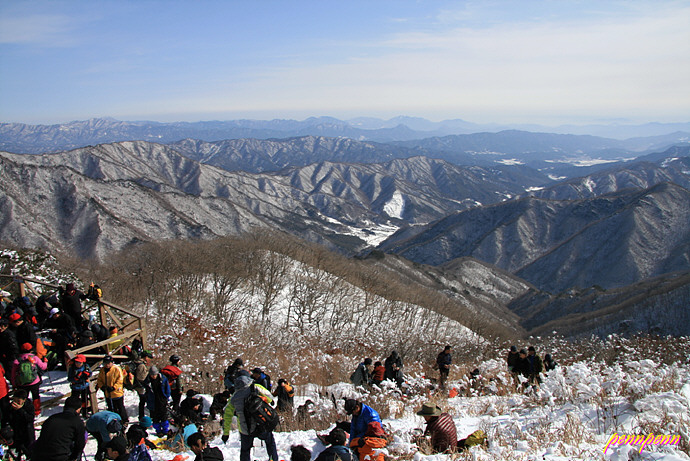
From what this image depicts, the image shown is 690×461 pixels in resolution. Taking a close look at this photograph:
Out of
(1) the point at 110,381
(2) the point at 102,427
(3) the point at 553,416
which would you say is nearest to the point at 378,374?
(3) the point at 553,416

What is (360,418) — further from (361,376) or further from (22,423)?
(22,423)

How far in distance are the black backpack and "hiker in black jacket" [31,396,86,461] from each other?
2322 millimetres

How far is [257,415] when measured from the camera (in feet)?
19.7

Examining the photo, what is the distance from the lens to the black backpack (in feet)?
19.7

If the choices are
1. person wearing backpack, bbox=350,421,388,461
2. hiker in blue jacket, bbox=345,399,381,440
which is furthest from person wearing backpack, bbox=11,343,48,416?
person wearing backpack, bbox=350,421,388,461

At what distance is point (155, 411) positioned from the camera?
8.19 metres

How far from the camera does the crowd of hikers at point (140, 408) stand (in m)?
5.63

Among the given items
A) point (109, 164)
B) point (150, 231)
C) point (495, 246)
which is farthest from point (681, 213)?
point (109, 164)

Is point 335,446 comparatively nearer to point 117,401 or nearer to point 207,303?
point 117,401

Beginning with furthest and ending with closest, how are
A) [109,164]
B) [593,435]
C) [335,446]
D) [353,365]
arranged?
[109,164], [353,365], [593,435], [335,446]

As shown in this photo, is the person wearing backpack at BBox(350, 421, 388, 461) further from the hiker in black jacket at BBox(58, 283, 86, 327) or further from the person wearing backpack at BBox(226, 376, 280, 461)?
the hiker in black jacket at BBox(58, 283, 86, 327)

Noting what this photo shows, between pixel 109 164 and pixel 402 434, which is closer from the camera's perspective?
pixel 402 434

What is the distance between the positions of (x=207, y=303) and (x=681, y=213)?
9557 centimetres

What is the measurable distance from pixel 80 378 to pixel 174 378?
5.67ft
